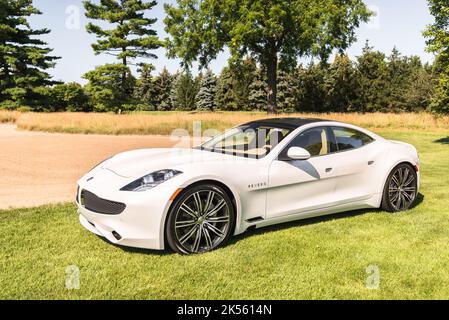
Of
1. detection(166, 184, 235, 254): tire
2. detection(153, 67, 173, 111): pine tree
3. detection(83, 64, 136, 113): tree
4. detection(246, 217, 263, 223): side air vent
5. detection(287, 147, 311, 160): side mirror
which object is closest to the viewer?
detection(166, 184, 235, 254): tire

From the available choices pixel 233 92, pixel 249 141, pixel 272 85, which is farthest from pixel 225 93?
pixel 249 141

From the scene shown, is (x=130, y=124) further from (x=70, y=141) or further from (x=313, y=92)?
(x=313, y=92)

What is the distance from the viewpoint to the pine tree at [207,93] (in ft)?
227

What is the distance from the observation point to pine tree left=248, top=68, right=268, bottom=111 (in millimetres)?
64562

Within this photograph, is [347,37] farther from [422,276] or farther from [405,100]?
[422,276]

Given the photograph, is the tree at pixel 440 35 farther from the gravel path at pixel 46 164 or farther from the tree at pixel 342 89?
the tree at pixel 342 89

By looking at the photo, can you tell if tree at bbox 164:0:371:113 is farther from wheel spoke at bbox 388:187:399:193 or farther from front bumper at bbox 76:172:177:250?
front bumper at bbox 76:172:177:250

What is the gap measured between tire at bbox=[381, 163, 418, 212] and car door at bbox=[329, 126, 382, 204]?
1.02 feet

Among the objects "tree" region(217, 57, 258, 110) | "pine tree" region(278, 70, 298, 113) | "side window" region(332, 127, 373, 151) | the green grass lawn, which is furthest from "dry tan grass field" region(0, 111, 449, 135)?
"tree" region(217, 57, 258, 110)

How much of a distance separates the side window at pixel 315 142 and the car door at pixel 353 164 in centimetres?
14

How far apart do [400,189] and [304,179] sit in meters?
2.01

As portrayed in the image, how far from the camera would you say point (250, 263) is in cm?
402

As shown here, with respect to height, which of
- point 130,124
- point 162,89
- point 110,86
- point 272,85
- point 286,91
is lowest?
point 130,124
